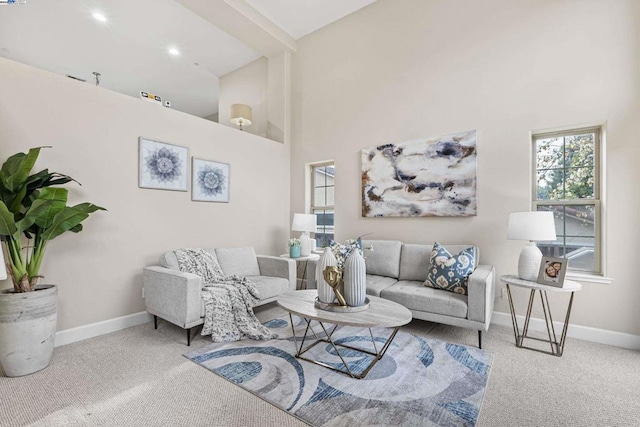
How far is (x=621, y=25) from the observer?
2.68 m

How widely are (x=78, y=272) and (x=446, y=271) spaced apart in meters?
3.51

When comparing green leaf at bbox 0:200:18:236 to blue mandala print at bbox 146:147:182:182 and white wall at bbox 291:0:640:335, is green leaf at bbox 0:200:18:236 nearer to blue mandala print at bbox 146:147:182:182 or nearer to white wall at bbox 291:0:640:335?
blue mandala print at bbox 146:147:182:182

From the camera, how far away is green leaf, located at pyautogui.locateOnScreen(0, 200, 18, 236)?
2.01 m

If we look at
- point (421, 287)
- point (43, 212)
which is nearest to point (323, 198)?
point (421, 287)

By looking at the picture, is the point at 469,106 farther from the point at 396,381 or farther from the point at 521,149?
the point at 396,381

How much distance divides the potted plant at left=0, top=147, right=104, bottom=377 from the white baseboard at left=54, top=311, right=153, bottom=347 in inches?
18.8

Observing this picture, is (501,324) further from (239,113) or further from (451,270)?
(239,113)

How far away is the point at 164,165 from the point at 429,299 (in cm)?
319

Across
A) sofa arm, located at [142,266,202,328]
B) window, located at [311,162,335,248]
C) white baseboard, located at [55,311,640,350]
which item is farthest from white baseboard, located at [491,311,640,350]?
sofa arm, located at [142,266,202,328]

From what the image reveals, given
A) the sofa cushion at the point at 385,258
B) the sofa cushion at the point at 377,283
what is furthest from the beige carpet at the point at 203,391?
the sofa cushion at the point at 385,258

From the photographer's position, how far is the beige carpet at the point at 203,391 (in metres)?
1.71

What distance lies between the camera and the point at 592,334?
2.78m

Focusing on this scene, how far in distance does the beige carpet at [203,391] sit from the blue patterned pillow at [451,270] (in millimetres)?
567

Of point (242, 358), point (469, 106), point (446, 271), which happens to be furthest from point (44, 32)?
point (446, 271)
